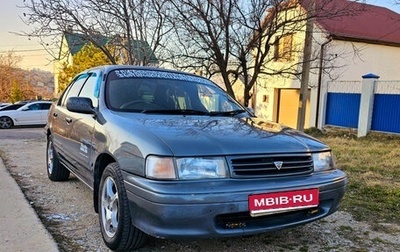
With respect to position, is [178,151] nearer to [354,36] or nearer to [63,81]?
[354,36]

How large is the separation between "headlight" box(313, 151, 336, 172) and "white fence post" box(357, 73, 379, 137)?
10.6 m

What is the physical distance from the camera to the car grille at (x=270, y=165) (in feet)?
8.18

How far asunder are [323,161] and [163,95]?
1.71 metres

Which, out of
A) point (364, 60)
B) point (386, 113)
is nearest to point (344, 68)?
point (364, 60)

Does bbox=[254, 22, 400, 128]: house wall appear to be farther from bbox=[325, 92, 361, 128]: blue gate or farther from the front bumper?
the front bumper

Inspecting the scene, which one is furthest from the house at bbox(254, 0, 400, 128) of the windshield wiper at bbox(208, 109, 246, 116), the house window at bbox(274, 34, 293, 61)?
the windshield wiper at bbox(208, 109, 246, 116)

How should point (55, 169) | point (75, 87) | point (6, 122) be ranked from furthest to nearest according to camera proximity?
point (6, 122) < point (55, 169) < point (75, 87)

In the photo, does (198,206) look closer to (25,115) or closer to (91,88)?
(91,88)

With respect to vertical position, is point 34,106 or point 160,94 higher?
point 160,94

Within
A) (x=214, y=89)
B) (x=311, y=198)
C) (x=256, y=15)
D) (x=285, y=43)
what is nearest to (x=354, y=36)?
(x=285, y=43)

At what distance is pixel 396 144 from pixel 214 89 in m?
8.22

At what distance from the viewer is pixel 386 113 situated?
1218 centimetres

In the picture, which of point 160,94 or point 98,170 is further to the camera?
point 160,94

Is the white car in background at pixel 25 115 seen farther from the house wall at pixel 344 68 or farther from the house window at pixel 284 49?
the house window at pixel 284 49
